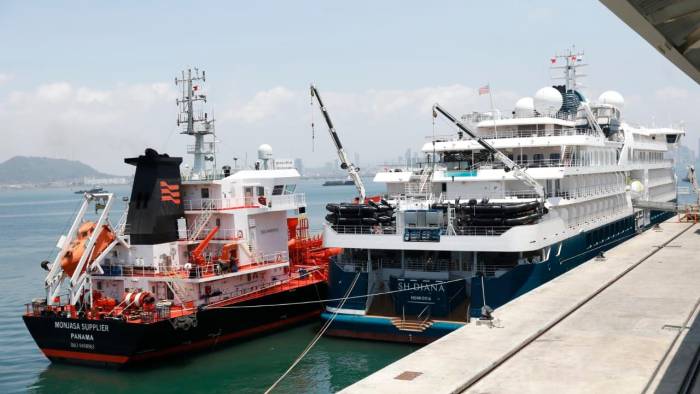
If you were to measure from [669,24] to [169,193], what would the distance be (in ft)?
72.2

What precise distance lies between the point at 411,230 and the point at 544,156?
29.3 ft

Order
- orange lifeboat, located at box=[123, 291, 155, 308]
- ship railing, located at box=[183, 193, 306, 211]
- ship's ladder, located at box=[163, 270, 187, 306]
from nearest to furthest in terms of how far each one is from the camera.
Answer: orange lifeboat, located at box=[123, 291, 155, 308], ship's ladder, located at box=[163, 270, 187, 306], ship railing, located at box=[183, 193, 306, 211]

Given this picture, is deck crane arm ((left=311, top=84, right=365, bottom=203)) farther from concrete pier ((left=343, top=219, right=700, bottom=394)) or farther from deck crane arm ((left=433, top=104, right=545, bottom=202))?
concrete pier ((left=343, top=219, right=700, bottom=394))

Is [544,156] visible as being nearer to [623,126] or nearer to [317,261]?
[317,261]

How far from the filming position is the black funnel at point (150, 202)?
27.6m

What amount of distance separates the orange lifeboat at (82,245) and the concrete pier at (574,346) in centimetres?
1397

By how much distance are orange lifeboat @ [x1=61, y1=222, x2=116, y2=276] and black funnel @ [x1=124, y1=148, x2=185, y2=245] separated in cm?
113

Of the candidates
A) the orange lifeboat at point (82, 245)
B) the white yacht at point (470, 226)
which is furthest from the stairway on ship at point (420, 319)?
the orange lifeboat at point (82, 245)

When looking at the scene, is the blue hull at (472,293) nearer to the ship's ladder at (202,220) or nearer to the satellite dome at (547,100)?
the ship's ladder at (202,220)

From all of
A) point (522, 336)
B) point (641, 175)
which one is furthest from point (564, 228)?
point (641, 175)

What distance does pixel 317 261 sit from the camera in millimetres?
36438

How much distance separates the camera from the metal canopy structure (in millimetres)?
8453

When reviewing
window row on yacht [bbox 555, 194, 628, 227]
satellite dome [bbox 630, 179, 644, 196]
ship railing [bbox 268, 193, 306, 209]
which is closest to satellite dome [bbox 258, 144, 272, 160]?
ship railing [bbox 268, 193, 306, 209]

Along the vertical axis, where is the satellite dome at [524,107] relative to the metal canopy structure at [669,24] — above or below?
above
